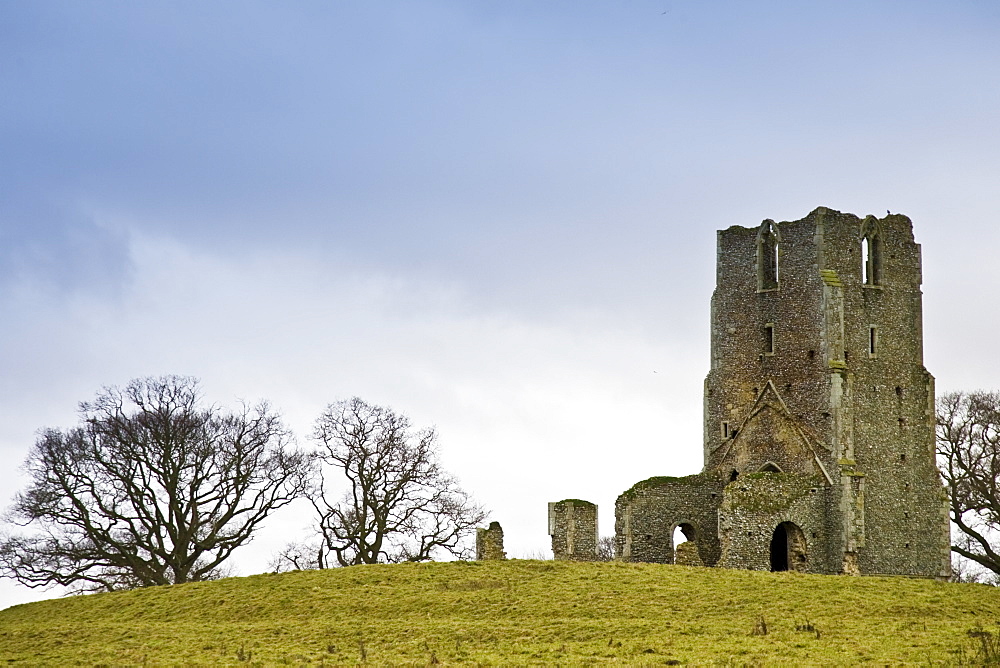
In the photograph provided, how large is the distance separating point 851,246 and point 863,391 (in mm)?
4400

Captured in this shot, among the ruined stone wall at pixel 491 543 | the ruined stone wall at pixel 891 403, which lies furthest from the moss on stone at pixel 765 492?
the ruined stone wall at pixel 491 543

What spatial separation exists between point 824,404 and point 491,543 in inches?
428

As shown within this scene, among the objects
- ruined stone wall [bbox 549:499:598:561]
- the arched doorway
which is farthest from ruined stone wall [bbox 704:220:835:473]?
ruined stone wall [bbox 549:499:598:561]

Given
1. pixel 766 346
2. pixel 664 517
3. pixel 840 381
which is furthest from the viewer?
pixel 766 346

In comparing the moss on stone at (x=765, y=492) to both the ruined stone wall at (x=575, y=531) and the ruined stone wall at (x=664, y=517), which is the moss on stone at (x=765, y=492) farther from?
the ruined stone wall at (x=575, y=531)

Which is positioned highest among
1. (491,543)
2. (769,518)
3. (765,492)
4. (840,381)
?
(840,381)

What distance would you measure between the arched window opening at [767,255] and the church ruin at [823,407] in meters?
0.04

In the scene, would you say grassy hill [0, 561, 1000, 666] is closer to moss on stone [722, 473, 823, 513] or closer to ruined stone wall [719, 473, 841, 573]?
ruined stone wall [719, 473, 841, 573]

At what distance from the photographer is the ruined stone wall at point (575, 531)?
40.8 meters

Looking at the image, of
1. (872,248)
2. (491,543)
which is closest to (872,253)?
(872,248)

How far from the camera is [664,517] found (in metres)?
43.1

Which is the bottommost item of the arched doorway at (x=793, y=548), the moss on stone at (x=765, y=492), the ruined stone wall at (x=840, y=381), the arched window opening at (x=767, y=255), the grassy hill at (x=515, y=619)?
the grassy hill at (x=515, y=619)

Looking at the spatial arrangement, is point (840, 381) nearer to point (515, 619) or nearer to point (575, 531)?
point (575, 531)

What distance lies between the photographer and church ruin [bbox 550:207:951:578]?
1645 inches
